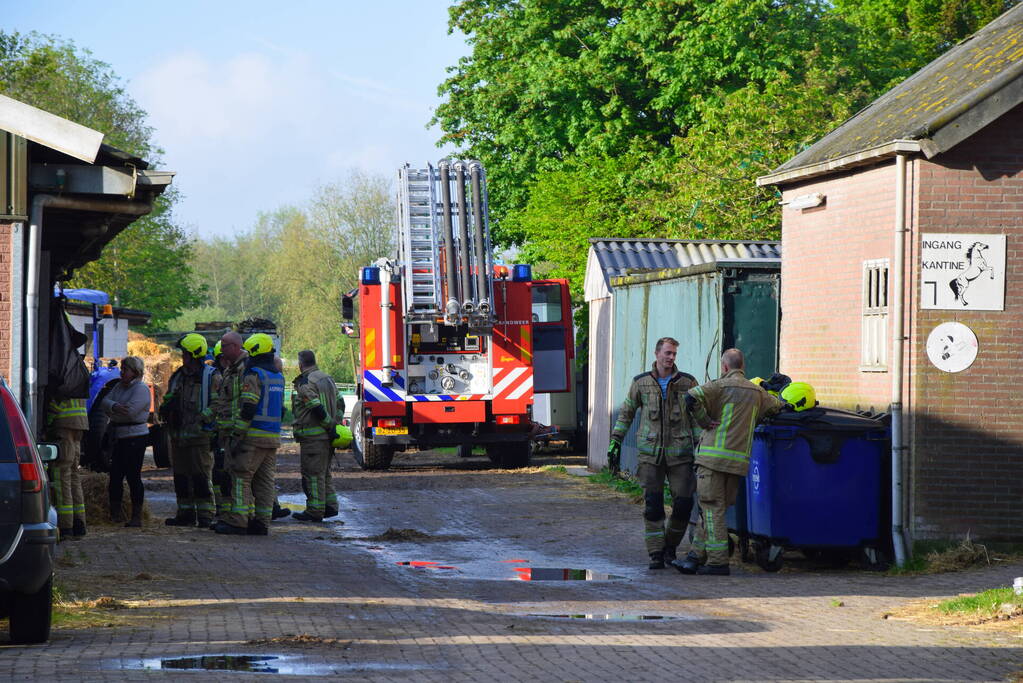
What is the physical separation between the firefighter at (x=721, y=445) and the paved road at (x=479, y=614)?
0.91 feet

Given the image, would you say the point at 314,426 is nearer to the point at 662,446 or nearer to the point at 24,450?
the point at 662,446

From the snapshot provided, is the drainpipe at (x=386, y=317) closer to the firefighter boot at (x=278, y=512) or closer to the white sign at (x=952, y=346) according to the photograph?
the firefighter boot at (x=278, y=512)

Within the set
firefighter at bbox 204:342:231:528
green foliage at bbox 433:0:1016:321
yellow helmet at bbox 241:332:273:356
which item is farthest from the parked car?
green foliage at bbox 433:0:1016:321

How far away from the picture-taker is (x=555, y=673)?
24.1ft

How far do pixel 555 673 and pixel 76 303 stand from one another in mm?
19034

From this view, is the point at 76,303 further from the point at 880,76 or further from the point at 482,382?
the point at 880,76

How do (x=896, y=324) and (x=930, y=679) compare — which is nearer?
(x=930, y=679)

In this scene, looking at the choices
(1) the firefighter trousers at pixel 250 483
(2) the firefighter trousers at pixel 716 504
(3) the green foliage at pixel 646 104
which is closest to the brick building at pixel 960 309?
(2) the firefighter trousers at pixel 716 504

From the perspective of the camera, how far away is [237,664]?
7430 mm

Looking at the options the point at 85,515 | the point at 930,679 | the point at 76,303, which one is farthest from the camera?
the point at 76,303

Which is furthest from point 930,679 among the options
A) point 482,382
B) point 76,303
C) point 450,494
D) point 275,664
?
point 76,303

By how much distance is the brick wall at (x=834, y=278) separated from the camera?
507 inches

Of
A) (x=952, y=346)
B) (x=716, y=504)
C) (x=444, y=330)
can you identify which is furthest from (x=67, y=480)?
(x=444, y=330)

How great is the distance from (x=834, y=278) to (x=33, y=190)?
725cm
